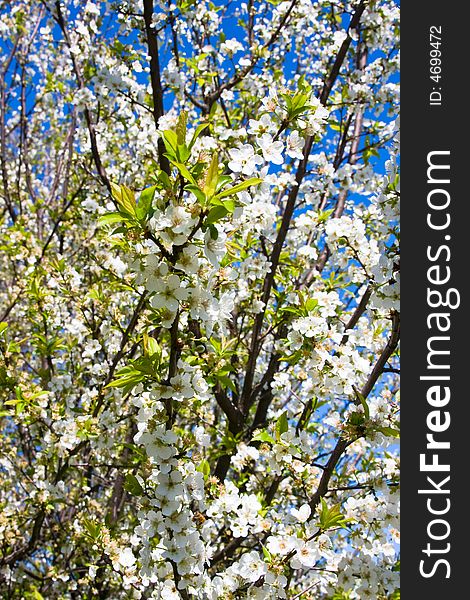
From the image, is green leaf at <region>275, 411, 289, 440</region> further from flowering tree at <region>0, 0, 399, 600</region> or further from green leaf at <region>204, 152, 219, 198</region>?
green leaf at <region>204, 152, 219, 198</region>

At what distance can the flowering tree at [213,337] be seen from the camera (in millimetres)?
2021

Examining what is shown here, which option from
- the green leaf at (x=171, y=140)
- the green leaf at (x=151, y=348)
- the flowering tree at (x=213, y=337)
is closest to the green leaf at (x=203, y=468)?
the flowering tree at (x=213, y=337)

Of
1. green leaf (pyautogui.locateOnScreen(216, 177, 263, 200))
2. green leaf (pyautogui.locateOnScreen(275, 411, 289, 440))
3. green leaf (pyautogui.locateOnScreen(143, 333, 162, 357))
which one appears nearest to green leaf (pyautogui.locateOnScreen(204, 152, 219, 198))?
green leaf (pyautogui.locateOnScreen(216, 177, 263, 200))

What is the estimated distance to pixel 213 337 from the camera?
379 cm

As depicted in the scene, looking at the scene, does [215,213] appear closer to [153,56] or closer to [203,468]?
[203,468]

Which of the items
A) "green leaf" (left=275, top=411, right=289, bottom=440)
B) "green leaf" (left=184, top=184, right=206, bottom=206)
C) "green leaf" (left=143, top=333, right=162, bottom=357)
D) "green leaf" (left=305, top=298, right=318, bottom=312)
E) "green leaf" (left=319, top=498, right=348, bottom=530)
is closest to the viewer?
"green leaf" (left=184, top=184, right=206, bottom=206)

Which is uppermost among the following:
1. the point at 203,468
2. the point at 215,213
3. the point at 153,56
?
the point at 153,56

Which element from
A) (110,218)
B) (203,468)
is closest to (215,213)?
(110,218)

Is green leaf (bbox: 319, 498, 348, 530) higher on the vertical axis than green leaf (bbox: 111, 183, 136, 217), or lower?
lower

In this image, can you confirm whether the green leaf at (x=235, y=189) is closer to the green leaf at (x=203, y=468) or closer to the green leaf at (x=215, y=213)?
the green leaf at (x=215, y=213)

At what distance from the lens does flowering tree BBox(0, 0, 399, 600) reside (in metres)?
2.02

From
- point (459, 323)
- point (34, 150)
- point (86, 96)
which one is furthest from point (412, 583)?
point (34, 150)

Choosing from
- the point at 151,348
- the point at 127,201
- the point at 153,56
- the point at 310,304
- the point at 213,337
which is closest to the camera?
the point at 127,201

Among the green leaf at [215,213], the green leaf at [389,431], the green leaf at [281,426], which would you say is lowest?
the green leaf at [389,431]
